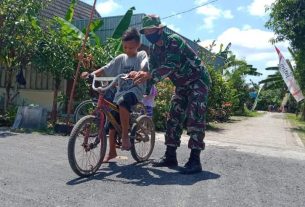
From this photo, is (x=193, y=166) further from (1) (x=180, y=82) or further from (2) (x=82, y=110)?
(2) (x=82, y=110)

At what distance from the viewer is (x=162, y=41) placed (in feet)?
16.6

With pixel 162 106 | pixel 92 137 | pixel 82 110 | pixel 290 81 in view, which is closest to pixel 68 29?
pixel 162 106

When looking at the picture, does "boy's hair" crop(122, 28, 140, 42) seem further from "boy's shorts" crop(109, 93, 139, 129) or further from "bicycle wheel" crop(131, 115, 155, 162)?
"bicycle wheel" crop(131, 115, 155, 162)

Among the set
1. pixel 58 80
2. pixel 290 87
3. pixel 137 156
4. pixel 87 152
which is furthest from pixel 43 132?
pixel 290 87

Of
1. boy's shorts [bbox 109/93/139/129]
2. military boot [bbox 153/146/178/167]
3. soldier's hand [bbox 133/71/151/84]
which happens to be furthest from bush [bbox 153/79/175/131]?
soldier's hand [bbox 133/71/151/84]

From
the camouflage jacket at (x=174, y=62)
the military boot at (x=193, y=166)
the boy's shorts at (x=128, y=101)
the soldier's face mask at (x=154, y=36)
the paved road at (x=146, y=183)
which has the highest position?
the soldier's face mask at (x=154, y=36)

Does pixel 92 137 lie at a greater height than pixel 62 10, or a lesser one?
lesser

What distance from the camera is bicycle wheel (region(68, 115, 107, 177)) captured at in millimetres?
4512

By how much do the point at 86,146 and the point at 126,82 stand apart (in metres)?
0.86

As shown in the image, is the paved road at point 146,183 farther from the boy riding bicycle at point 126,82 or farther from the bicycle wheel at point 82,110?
the bicycle wheel at point 82,110

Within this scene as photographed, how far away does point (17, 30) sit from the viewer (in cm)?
936

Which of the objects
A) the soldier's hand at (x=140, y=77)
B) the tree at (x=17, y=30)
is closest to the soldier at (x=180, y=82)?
the soldier's hand at (x=140, y=77)

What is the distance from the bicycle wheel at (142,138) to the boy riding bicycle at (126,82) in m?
0.27

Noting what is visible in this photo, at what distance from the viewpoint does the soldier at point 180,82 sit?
16.6ft
